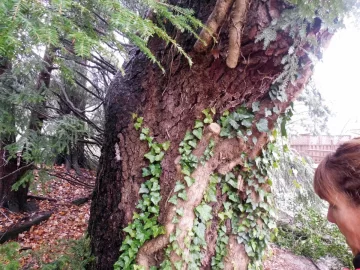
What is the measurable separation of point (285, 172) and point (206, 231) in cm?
231

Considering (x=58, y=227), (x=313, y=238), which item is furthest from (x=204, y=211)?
(x=58, y=227)

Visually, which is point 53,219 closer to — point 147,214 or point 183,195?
point 147,214

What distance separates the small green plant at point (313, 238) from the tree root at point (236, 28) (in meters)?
3.33

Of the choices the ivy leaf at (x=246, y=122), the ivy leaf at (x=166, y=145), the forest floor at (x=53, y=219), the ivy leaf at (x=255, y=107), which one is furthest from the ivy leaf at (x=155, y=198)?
the forest floor at (x=53, y=219)

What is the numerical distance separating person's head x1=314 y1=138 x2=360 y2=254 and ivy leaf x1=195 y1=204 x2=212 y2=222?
3.48 ft

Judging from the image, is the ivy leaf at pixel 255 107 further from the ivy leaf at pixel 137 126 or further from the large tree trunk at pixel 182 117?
the ivy leaf at pixel 137 126

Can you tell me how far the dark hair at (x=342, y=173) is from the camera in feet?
3.43

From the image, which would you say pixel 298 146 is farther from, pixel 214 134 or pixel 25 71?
pixel 25 71

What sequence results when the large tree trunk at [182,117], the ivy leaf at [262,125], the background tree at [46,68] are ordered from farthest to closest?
the ivy leaf at [262,125] → the large tree trunk at [182,117] → the background tree at [46,68]

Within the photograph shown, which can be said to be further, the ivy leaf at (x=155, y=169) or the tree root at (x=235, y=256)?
the tree root at (x=235, y=256)

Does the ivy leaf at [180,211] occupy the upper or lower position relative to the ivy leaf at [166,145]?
lower

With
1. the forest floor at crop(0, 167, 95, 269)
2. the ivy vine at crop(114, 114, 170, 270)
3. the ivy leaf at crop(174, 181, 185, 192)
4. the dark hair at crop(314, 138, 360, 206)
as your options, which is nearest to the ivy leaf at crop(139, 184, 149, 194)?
the ivy vine at crop(114, 114, 170, 270)

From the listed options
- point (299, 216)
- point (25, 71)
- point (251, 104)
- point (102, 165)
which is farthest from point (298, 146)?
point (25, 71)

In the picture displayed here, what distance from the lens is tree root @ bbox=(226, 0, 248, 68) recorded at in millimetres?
1766
